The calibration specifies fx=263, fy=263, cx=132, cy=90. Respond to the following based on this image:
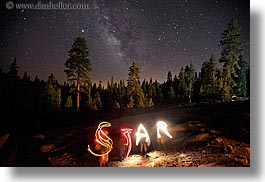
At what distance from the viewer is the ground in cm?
299

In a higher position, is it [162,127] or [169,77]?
[169,77]

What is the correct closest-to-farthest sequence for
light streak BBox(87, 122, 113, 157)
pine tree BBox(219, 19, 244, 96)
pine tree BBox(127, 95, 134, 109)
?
1. light streak BBox(87, 122, 113, 157)
2. pine tree BBox(219, 19, 244, 96)
3. pine tree BBox(127, 95, 134, 109)

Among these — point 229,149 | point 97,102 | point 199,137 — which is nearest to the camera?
point 229,149

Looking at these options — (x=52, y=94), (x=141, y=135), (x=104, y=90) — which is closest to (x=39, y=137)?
(x=52, y=94)

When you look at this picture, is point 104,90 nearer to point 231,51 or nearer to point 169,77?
point 169,77

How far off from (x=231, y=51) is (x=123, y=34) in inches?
51.8

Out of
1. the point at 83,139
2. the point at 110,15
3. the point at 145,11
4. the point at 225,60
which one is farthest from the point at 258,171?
the point at 110,15

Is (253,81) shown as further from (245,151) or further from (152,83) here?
(152,83)

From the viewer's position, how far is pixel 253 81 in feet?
9.93

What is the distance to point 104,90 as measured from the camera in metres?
3.18

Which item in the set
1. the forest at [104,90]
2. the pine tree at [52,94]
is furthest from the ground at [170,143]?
the pine tree at [52,94]

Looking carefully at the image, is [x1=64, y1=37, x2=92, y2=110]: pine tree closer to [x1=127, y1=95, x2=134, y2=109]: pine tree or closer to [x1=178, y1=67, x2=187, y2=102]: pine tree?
[x1=127, y1=95, x2=134, y2=109]: pine tree

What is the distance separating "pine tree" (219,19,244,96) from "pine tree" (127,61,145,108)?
1.04m

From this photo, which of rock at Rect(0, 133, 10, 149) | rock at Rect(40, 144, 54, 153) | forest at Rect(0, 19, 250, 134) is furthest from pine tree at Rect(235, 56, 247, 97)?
rock at Rect(0, 133, 10, 149)
